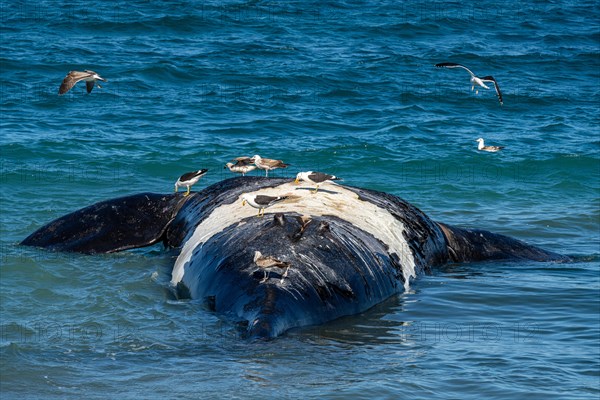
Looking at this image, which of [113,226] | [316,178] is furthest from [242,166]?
[316,178]

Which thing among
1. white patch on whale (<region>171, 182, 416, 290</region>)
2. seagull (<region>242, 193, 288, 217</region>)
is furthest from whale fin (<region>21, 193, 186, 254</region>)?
seagull (<region>242, 193, 288, 217</region>)

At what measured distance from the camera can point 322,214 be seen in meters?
8.93

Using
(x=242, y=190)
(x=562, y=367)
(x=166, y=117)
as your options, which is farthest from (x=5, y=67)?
(x=562, y=367)

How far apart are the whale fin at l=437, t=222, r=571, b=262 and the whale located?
1 centimetres

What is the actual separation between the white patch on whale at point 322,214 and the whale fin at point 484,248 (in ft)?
3.54

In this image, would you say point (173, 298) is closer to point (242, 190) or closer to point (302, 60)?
point (242, 190)

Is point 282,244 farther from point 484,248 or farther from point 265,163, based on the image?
point 265,163

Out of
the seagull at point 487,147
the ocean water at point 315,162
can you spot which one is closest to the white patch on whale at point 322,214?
the ocean water at point 315,162

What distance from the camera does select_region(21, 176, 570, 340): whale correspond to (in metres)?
7.65

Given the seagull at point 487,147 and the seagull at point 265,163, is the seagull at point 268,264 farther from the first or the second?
the seagull at point 487,147

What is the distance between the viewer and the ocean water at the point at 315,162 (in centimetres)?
723

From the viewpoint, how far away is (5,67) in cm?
2147

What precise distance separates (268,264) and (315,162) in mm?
9094

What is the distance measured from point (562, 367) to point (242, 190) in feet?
11.5
